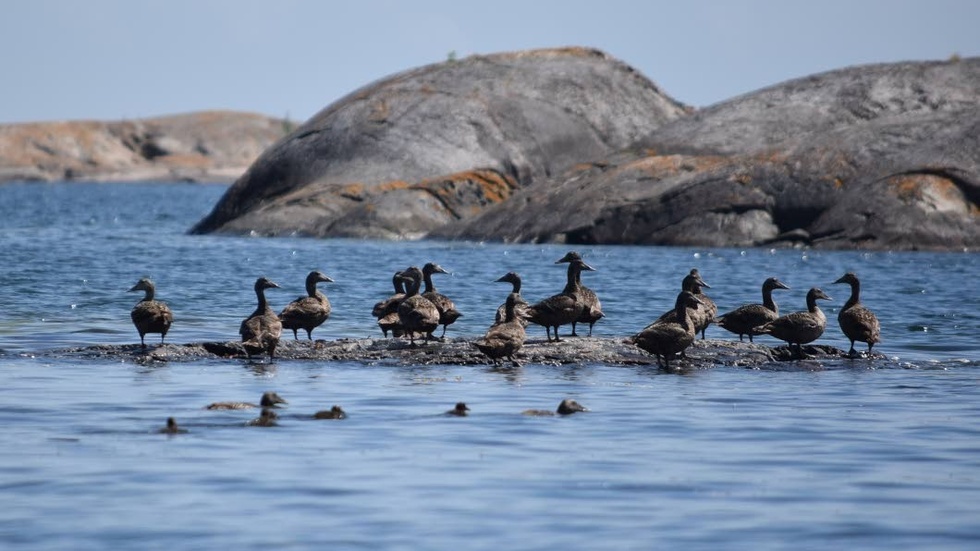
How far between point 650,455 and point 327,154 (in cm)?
3828

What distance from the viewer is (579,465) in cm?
1427

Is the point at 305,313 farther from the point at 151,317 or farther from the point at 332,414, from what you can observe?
the point at 332,414

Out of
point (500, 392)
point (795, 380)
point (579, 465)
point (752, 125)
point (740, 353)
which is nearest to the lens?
point (579, 465)

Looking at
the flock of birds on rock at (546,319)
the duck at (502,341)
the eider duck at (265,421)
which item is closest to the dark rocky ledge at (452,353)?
the flock of birds on rock at (546,319)

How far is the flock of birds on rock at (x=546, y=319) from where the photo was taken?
20.1m

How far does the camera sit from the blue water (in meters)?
12.0

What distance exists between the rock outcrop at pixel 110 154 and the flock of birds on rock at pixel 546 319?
541 ft

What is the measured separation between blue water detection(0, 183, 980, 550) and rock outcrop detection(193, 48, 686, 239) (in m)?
21.7

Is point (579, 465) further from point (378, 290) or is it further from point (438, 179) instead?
point (438, 179)

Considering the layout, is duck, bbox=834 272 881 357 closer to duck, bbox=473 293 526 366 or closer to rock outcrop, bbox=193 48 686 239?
duck, bbox=473 293 526 366

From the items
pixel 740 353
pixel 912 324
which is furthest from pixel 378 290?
pixel 740 353

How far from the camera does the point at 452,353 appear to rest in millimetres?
20922

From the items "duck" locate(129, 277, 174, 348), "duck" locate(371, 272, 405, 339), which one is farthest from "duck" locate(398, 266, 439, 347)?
"duck" locate(129, 277, 174, 348)

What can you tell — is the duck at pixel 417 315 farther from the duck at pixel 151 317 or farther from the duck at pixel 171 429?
the duck at pixel 171 429
